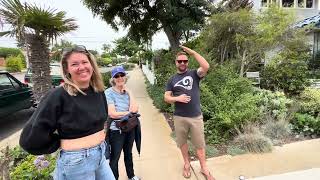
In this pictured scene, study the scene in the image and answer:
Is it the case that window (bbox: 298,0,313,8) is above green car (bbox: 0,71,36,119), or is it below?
above

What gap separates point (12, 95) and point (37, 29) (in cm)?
398

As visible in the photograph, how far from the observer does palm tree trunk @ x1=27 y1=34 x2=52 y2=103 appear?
481cm

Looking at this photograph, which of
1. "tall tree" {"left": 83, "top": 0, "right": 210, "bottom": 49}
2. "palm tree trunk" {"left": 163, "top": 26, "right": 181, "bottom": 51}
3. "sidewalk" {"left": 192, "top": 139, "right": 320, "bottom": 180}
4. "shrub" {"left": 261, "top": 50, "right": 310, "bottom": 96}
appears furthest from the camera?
"palm tree trunk" {"left": 163, "top": 26, "right": 181, "bottom": 51}

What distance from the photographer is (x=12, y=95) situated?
25.9 ft

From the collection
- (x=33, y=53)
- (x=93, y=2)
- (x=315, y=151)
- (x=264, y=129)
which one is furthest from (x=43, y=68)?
(x=93, y=2)

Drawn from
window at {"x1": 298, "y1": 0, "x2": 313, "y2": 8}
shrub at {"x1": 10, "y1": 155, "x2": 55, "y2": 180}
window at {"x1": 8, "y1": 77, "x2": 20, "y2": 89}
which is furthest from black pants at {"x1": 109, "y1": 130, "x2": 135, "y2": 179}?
window at {"x1": 298, "y1": 0, "x2": 313, "y2": 8}

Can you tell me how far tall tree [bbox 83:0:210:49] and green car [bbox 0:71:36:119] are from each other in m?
7.83

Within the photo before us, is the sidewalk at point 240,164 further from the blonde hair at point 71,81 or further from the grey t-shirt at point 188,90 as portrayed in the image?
the blonde hair at point 71,81

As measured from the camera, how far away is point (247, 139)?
532 centimetres

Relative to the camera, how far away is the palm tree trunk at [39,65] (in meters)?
4.81

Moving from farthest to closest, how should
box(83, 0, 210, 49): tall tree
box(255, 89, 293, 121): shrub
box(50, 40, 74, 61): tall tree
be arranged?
box(83, 0, 210, 49): tall tree → box(255, 89, 293, 121): shrub → box(50, 40, 74, 61): tall tree

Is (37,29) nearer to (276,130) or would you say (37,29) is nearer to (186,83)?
(186,83)

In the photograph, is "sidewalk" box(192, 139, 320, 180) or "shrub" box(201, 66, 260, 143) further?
"shrub" box(201, 66, 260, 143)

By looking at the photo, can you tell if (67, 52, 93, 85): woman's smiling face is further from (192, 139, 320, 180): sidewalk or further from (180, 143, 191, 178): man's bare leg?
(192, 139, 320, 180): sidewalk
